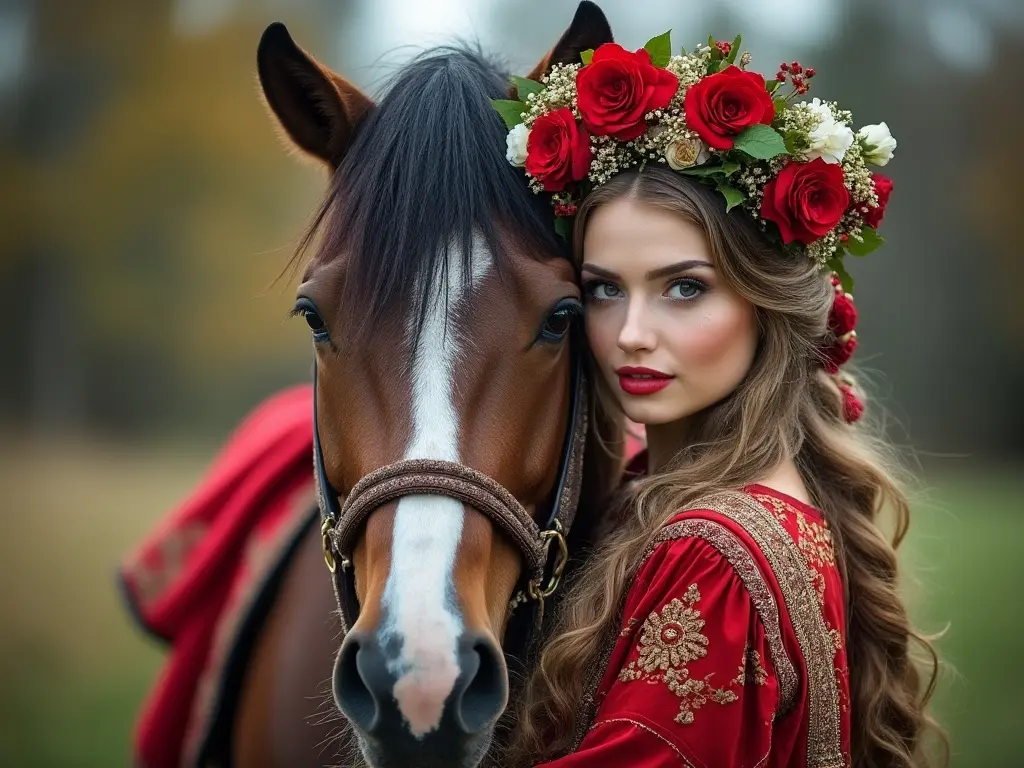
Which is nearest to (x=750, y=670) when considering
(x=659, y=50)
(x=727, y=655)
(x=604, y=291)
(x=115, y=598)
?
(x=727, y=655)

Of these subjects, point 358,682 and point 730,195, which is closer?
point 358,682

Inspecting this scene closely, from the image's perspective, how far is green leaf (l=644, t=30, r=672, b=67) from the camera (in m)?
1.95

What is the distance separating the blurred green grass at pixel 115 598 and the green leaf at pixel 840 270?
65cm

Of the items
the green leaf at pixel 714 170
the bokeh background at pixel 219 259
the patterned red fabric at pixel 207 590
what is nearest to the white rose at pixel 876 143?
the green leaf at pixel 714 170

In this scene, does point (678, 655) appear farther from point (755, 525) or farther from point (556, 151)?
point (556, 151)

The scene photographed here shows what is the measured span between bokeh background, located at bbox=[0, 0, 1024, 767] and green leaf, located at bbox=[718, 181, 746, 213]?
676 centimetres

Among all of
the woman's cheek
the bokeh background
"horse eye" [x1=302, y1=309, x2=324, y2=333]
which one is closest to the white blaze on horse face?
"horse eye" [x1=302, y1=309, x2=324, y2=333]

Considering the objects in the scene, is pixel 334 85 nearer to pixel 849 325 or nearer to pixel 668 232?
pixel 668 232

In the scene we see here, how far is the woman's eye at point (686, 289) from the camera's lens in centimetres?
183

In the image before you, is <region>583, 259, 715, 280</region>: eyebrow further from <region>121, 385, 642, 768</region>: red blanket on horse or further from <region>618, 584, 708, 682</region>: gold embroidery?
<region>121, 385, 642, 768</region>: red blanket on horse

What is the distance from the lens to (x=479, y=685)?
150 centimetres

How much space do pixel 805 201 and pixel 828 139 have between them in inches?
6.1

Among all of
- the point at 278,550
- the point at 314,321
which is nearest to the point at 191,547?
the point at 278,550

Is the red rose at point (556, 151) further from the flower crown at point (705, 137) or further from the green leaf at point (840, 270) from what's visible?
the green leaf at point (840, 270)
